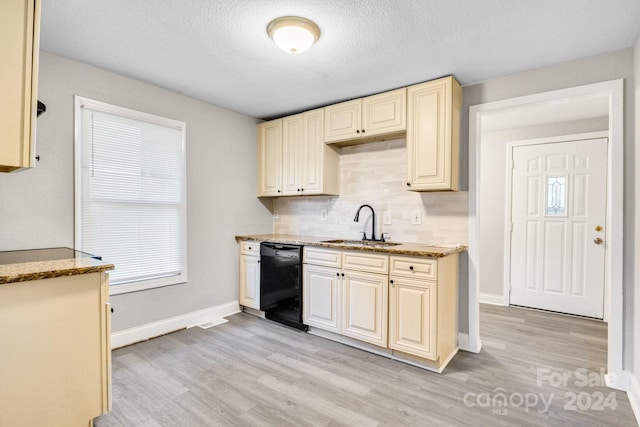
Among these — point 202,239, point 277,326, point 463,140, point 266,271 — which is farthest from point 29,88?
point 463,140

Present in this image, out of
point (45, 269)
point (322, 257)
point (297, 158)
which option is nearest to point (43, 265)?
point (45, 269)

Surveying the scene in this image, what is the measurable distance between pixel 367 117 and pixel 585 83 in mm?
1696

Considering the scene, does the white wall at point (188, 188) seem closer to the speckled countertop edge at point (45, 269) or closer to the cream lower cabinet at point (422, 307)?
the speckled countertop edge at point (45, 269)

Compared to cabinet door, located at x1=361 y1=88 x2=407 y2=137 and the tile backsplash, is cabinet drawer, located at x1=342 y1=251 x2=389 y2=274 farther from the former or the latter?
cabinet door, located at x1=361 y1=88 x2=407 y2=137

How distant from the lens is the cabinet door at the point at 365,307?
105 inches

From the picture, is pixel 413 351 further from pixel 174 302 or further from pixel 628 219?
pixel 174 302

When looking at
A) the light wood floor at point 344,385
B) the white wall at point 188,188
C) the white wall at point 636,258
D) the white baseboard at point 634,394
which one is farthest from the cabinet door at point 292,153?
the white baseboard at point 634,394

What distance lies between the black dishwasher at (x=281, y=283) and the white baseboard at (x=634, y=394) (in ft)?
7.91

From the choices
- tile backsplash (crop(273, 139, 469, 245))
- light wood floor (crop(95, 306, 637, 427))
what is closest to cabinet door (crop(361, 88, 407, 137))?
tile backsplash (crop(273, 139, 469, 245))

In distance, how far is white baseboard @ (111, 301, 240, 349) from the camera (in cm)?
280

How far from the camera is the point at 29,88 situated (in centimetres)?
154

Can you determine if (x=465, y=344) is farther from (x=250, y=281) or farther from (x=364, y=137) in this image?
(x=250, y=281)

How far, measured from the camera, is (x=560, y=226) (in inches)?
152

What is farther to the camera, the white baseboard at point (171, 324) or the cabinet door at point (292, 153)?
the cabinet door at point (292, 153)
